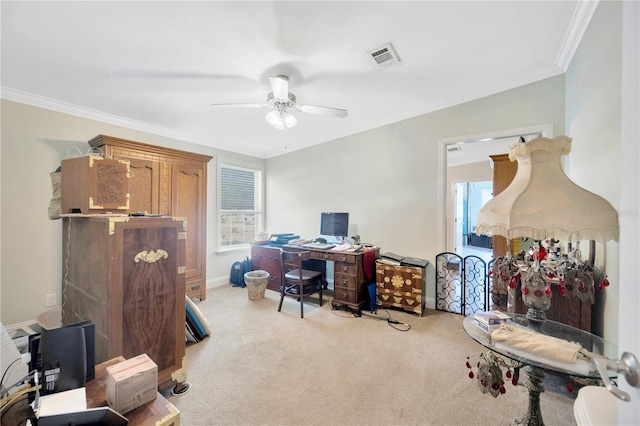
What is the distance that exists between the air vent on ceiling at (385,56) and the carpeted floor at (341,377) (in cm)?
265

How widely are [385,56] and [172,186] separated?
2.93 meters

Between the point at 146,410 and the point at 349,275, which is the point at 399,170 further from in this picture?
the point at 146,410

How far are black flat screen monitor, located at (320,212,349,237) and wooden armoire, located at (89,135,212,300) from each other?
1807mm

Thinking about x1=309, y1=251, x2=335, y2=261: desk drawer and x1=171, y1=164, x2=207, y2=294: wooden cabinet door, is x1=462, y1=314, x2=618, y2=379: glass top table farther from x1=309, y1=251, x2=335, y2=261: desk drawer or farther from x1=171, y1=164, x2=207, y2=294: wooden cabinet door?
x1=171, y1=164, x2=207, y2=294: wooden cabinet door

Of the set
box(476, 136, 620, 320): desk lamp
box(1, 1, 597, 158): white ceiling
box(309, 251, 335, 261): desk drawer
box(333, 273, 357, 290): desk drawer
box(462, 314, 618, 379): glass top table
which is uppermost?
box(1, 1, 597, 158): white ceiling

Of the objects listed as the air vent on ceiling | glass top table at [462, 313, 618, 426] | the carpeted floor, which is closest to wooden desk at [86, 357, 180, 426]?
the carpeted floor

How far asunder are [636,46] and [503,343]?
1.29m

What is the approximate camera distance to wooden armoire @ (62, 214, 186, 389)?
1527 mm

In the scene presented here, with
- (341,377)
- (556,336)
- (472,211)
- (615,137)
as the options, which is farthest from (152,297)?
(472,211)

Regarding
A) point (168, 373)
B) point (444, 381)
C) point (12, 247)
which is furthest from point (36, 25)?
point (444, 381)

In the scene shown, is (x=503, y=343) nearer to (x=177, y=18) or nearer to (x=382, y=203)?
(x=382, y=203)

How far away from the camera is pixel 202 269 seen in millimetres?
3543

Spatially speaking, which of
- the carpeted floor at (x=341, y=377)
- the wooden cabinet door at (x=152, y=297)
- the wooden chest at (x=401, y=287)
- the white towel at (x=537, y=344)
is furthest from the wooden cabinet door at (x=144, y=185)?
the white towel at (x=537, y=344)

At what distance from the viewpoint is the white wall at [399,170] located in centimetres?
264
